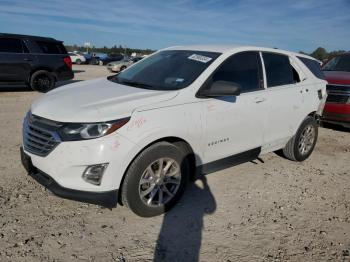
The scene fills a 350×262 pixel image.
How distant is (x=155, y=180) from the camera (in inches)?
148

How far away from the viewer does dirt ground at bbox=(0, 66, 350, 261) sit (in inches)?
128

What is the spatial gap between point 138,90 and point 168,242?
1.68 m

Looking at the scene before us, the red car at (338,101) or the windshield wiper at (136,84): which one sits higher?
the windshield wiper at (136,84)

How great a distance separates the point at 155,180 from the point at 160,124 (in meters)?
0.62

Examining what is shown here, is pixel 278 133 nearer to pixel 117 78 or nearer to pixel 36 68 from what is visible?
pixel 117 78

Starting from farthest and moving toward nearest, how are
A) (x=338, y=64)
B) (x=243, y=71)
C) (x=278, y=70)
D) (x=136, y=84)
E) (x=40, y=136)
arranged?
(x=338, y=64)
(x=278, y=70)
(x=243, y=71)
(x=136, y=84)
(x=40, y=136)

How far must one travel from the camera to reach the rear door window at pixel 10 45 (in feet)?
37.1

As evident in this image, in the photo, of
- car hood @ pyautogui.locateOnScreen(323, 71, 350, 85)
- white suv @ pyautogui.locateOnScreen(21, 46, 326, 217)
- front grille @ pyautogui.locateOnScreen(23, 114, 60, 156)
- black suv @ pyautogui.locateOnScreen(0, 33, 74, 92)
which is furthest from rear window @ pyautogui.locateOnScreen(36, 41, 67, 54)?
front grille @ pyautogui.locateOnScreen(23, 114, 60, 156)

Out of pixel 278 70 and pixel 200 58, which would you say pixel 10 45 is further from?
pixel 278 70

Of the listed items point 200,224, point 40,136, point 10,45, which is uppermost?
point 10,45

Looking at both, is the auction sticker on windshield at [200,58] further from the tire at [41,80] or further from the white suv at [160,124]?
the tire at [41,80]

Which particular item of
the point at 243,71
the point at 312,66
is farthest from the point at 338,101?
the point at 243,71

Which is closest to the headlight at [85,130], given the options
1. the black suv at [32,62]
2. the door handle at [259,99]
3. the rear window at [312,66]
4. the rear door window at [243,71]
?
the rear door window at [243,71]

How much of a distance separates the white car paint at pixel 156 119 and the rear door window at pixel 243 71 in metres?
0.09
